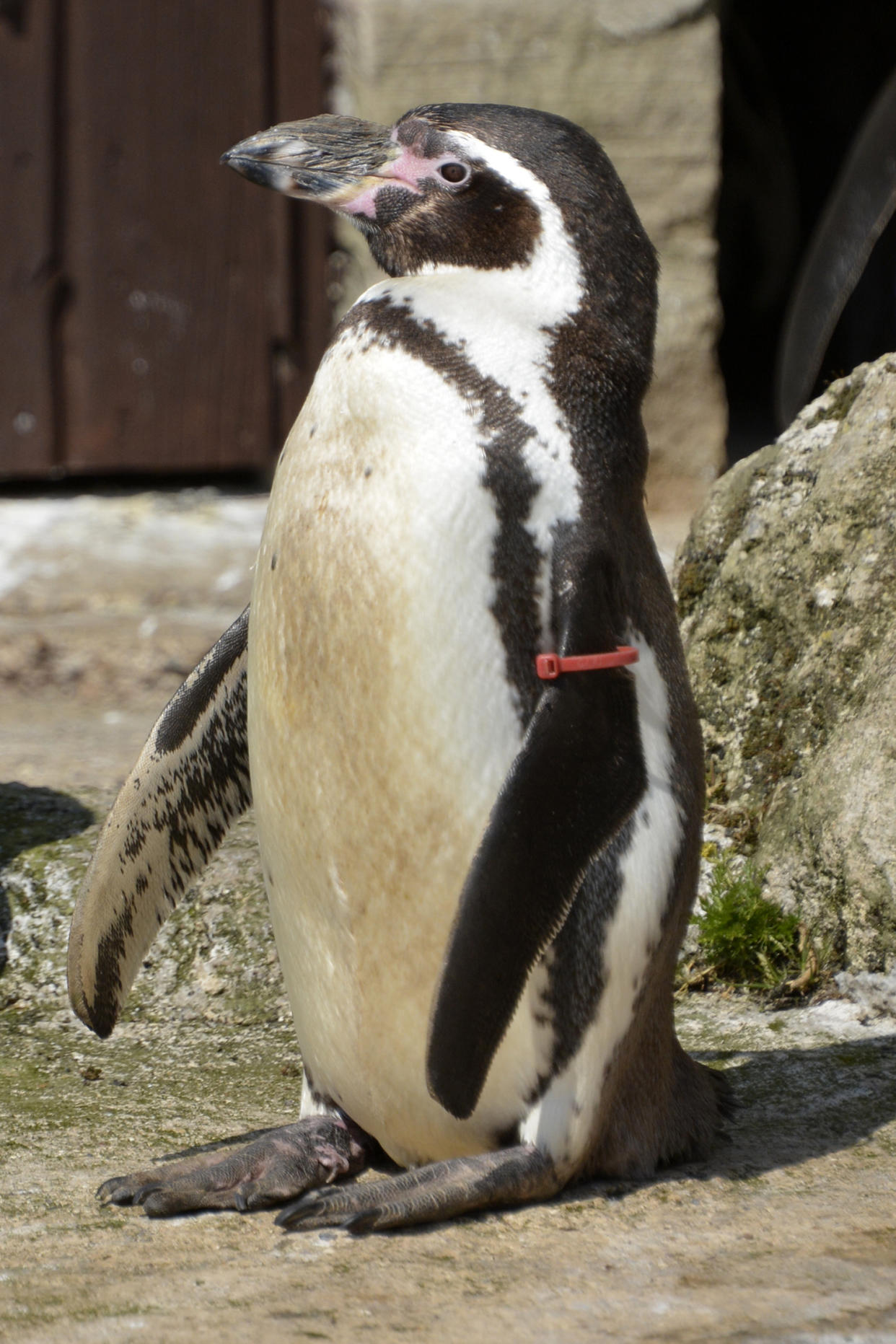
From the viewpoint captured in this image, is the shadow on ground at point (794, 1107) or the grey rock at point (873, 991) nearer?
the shadow on ground at point (794, 1107)

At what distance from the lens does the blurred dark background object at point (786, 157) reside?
288 inches

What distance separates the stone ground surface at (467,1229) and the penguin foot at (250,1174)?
23 millimetres

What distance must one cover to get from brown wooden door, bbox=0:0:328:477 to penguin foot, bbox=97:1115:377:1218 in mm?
3800

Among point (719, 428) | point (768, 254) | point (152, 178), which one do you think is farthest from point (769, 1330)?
point (768, 254)

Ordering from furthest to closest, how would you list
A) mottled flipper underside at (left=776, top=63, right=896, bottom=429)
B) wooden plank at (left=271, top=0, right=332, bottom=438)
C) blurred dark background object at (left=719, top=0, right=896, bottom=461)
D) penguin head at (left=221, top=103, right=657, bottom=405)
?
blurred dark background object at (left=719, top=0, right=896, bottom=461) → wooden plank at (left=271, top=0, right=332, bottom=438) → mottled flipper underside at (left=776, top=63, right=896, bottom=429) → penguin head at (left=221, top=103, right=657, bottom=405)

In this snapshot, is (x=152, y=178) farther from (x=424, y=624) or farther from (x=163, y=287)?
(x=424, y=624)

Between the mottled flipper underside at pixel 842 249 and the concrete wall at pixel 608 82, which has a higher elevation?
the concrete wall at pixel 608 82

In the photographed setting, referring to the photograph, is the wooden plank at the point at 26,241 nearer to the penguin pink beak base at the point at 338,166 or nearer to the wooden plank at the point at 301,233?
the wooden plank at the point at 301,233

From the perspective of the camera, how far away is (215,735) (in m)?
2.22

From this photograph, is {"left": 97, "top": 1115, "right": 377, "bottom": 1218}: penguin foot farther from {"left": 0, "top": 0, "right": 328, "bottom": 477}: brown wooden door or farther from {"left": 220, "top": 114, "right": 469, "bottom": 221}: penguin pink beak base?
{"left": 0, "top": 0, "right": 328, "bottom": 477}: brown wooden door

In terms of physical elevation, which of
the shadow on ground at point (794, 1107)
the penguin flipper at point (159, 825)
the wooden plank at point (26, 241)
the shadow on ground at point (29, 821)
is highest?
the wooden plank at point (26, 241)

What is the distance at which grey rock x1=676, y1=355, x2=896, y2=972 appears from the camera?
8.27 feet

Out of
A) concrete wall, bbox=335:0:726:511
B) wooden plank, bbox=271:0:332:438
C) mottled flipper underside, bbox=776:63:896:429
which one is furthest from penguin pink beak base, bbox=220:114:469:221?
wooden plank, bbox=271:0:332:438

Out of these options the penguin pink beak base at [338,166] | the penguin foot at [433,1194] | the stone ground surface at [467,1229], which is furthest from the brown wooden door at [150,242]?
the penguin foot at [433,1194]
